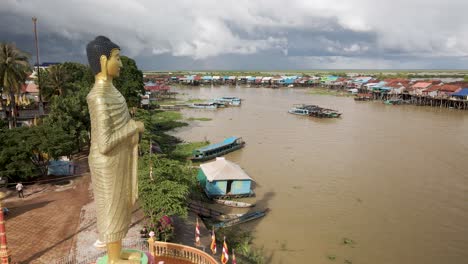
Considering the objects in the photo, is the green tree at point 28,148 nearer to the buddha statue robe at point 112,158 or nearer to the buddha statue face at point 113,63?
the buddha statue robe at point 112,158

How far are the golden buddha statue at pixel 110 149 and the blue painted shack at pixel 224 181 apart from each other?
10370mm

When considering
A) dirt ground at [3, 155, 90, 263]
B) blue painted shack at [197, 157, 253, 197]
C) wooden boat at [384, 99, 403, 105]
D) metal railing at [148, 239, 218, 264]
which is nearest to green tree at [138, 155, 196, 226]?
metal railing at [148, 239, 218, 264]

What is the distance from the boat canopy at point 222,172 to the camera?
1661 cm

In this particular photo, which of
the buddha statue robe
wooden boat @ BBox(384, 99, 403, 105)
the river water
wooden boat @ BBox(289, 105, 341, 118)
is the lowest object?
the river water

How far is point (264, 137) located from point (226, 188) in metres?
16.1

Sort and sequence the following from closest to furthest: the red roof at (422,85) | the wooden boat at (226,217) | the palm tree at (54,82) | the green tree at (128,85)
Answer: the wooden boat at (226,217), the green tree at (128,85), the palm tree at (54,82), the red roof at (422,85)

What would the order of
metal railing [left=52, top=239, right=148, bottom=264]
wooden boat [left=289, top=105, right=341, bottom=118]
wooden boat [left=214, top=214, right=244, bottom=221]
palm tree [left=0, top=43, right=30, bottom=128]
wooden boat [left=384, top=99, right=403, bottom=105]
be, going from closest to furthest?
metal railing [left=52, top=239, right=148, bottom=264] < wooden boat [left=214, top=214, right=244, bottom=221] < palm tree [left=0, top=43, right=30, bottom=128] < wooden boat [left=289, top=105, right=341, bottom=118] < wooden boat [left=384, top=99, right=403, bottom=105]

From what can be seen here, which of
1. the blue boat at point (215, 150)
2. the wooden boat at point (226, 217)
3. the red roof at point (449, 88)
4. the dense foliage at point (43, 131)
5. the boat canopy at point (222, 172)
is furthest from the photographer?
the red roof at point (449, 88)

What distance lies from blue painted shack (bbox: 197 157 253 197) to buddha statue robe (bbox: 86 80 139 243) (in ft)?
34.1

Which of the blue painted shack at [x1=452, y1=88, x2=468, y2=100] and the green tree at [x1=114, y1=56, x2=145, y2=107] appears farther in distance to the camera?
the blue painted shack at [x1=452, y1=88, x2=468, y2=100]

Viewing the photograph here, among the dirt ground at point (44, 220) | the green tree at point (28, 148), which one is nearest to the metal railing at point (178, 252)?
the dirt ground at point (44, 220)

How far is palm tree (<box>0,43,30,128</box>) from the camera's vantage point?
22.3 m

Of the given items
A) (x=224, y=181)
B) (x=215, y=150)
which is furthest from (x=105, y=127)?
(x=215, y=150)

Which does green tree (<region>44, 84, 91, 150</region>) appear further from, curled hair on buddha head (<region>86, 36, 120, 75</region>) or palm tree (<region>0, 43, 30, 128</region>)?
curled hair on buddha head (<region>86, 36, 120, 75</region>)
